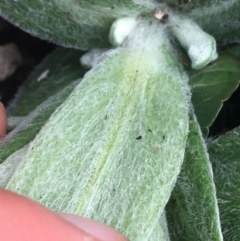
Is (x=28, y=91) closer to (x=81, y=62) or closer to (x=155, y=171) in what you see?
(x=81, y=62)

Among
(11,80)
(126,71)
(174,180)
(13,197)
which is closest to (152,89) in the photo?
(126,71)

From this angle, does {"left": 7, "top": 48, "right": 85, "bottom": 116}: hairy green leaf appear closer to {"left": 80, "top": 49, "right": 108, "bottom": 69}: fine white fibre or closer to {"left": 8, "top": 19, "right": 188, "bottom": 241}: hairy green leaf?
{"left": 80, "top": 49, "right": 108, "bottom": 69}: fine white fibre

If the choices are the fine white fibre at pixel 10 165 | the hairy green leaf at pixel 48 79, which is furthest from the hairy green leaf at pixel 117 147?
the hairy green leaf at pixel 48 79

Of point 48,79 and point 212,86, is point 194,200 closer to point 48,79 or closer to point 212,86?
point 212,86

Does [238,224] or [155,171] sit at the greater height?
[155,171]

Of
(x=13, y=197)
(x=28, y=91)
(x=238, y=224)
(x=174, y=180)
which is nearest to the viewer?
(x=13, y=197)

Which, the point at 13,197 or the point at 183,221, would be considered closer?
the point at 13,197

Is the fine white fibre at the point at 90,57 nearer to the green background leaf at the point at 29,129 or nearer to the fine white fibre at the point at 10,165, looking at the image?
the green background leaf at the point at 29,129

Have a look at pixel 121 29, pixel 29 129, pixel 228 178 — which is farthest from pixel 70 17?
pixel 228 178
